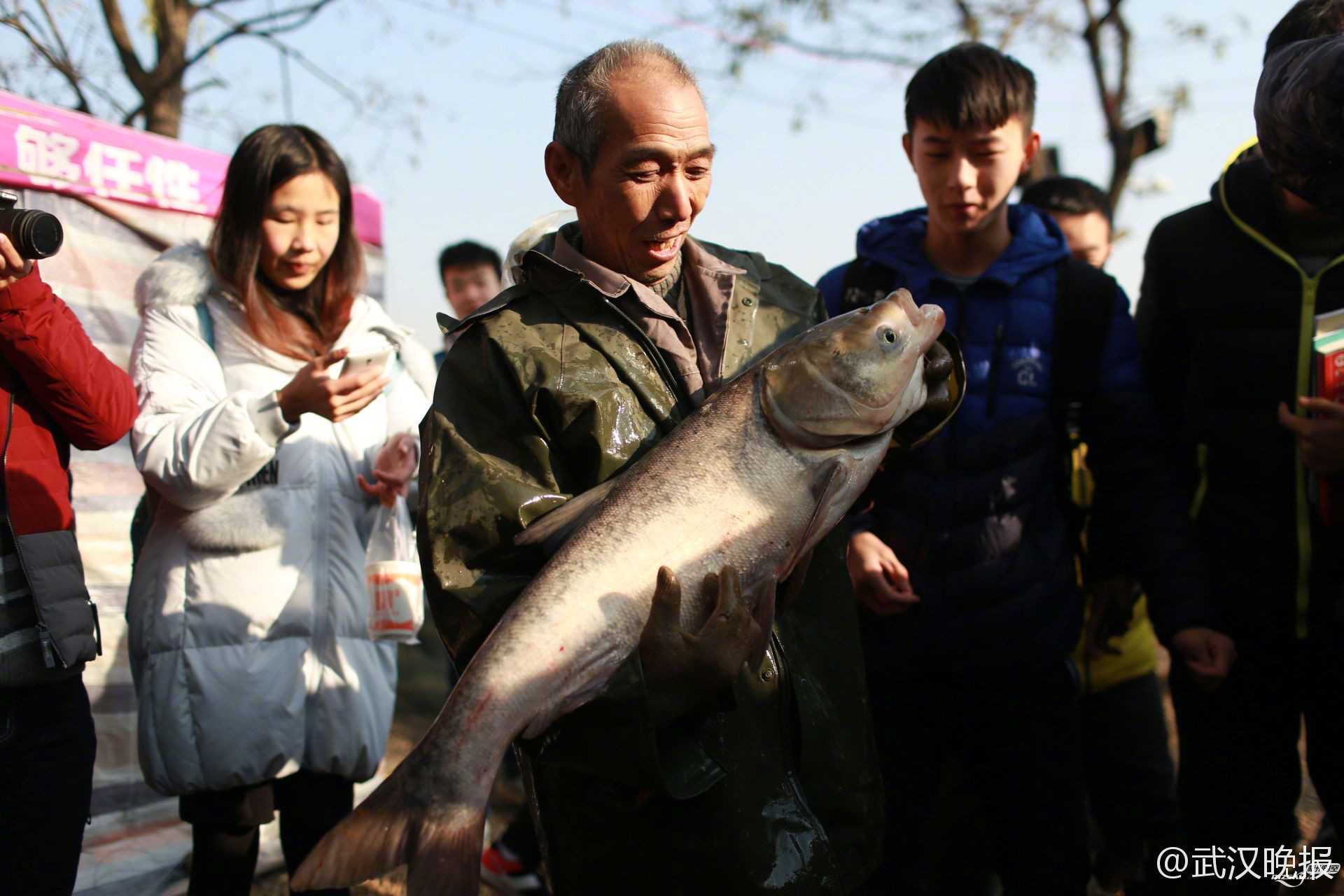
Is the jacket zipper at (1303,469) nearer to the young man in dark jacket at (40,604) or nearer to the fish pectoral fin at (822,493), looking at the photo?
the fish pectoral fin at (822,493)

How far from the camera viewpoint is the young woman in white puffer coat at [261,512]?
324 centimetres

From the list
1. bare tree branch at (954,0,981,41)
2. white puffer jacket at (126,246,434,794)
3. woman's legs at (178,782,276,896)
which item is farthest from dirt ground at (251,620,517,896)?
bare tree branch at (954,0,981,41)

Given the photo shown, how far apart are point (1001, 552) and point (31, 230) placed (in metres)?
2.88

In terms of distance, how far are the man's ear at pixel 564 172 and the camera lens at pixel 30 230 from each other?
1.32m

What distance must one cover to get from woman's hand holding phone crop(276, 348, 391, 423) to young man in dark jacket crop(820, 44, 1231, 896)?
1639mm

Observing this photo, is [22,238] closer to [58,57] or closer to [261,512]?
[261,512]

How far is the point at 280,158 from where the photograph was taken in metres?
3.59

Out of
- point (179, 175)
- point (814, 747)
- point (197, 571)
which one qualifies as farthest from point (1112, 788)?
point (179, 175)

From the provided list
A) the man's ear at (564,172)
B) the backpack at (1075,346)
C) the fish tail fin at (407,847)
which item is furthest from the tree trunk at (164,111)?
the fish tail fin at (407,847)

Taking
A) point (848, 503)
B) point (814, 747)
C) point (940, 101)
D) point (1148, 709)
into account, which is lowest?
point (1148, 709)

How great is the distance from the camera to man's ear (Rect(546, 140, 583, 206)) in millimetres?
2420

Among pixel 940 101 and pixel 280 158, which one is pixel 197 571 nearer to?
pixel 280 158

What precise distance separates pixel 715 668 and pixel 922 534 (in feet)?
4.80

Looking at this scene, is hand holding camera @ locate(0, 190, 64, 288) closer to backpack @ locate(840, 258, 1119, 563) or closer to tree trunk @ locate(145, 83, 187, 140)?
backpack @ locate(840, 258, 1119, 563)
